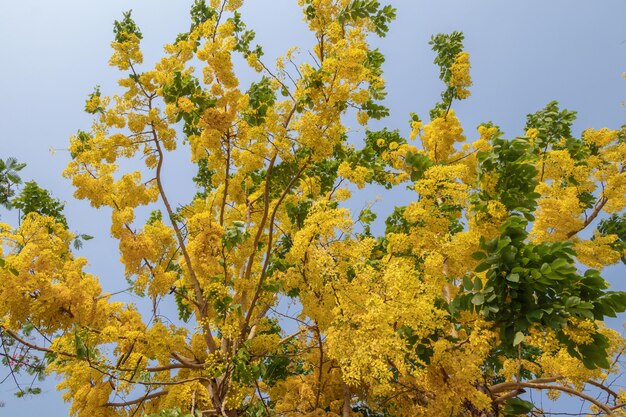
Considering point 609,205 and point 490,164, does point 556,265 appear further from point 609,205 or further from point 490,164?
point 609,205

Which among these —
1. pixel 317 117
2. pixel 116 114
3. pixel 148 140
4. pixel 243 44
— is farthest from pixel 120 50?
pixel 317 117

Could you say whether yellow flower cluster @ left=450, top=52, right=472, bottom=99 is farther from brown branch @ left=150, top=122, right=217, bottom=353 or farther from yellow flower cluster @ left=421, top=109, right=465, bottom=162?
brown branch @ left=150, top=122, right=217, bottom=353

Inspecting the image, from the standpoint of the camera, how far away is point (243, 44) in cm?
693

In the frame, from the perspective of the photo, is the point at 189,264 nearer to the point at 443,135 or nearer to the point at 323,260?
the point at 323,260

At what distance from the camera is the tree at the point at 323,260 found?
14.8ft

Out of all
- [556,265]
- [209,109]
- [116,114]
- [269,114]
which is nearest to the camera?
[556,265]

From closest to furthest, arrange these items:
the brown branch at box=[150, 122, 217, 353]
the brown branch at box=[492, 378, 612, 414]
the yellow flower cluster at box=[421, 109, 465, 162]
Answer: the brown branch at box=[492, 378, 612, 414], the brown branch at box=[150, 122, 217, 353], the yellow flower cluster at box=[421, 109, 465, 162]

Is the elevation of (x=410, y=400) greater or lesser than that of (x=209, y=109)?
lesser

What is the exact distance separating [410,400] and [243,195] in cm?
424

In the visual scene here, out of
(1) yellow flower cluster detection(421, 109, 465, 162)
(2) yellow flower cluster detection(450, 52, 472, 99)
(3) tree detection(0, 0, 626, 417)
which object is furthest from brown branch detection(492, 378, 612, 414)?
(2) yellow flower cluster detection(450, 52, 472, 99)

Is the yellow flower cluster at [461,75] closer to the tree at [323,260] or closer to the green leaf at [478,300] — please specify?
the tree at [323,260]

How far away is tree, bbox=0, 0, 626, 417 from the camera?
4523 mm

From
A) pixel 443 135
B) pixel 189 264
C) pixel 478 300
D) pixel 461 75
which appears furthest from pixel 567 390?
pixel 189 264

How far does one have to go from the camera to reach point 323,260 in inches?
195
